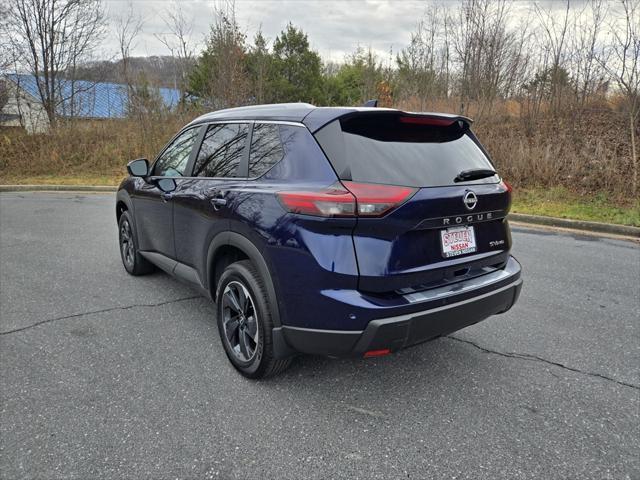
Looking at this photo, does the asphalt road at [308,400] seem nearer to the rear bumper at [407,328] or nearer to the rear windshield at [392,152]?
the rear bumper at [407,328]

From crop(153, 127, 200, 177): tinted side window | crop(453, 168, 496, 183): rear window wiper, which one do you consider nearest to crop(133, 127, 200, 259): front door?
crop(153, 127, 200, 177): tinted side window

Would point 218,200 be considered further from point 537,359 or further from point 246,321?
point 537,359

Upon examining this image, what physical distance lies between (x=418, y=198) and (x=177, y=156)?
2486mm

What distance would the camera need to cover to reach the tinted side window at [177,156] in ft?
12.3

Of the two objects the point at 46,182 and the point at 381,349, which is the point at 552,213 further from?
the point at 46,182

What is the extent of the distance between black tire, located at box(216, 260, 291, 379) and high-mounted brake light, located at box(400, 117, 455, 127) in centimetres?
133

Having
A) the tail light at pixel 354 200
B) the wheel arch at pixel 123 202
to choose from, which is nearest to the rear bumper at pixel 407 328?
the tail light at pixel 354 200

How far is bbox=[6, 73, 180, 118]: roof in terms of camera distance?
1695 centimetres

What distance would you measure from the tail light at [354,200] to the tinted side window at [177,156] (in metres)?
1.85

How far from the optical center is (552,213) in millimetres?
9211

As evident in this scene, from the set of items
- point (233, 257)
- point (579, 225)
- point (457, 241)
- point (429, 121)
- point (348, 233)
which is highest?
point (429, 121)

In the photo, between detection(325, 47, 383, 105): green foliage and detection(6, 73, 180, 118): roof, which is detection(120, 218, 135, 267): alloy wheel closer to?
detection(6, 73, 180, 118): roof

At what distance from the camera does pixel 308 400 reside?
265 centimetres

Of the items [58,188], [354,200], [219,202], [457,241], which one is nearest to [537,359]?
[457,241]
